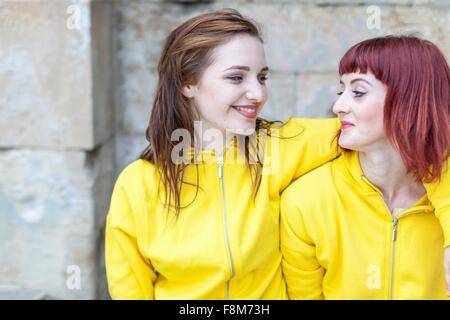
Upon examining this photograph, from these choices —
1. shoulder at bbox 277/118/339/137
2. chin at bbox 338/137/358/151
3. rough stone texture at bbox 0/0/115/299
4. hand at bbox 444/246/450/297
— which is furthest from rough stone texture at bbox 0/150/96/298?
hand at bbox 444/246/450/297

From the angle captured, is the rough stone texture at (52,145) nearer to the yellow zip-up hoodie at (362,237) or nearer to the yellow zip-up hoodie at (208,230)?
the yellow zip-up hoodie at (208,230)

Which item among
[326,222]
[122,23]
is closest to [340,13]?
[122,23]

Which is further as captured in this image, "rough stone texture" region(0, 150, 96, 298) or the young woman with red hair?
"rough stone texture" region(0, 150, 96, 298)

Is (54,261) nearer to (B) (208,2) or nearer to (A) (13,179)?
(A) (13,179)

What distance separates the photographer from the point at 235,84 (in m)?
2.03

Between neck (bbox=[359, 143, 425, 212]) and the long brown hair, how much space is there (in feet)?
1.18

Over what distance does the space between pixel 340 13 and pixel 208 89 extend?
43.4 inches

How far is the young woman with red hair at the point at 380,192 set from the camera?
1.95 meters

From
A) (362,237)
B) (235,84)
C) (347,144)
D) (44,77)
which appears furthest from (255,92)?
(44,77)

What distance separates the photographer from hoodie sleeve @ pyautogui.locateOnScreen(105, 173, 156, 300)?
2.07 m

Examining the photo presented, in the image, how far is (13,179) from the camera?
111 inches

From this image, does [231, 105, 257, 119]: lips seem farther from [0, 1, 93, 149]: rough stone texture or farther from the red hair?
[0, 1, 93, 149]: rough stone texture

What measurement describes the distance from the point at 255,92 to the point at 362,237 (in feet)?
1.89
